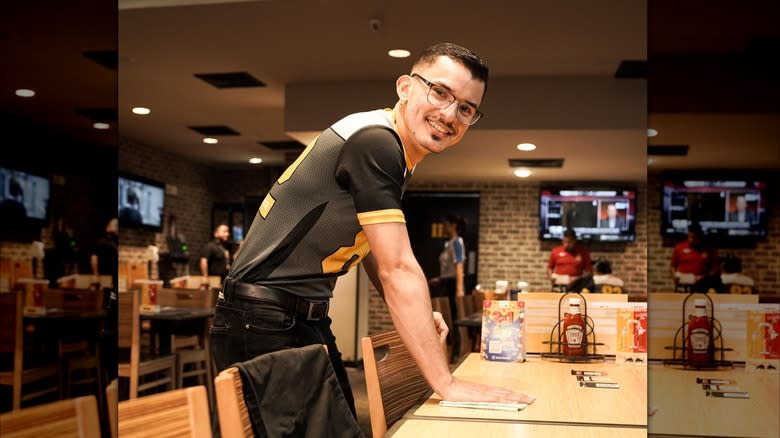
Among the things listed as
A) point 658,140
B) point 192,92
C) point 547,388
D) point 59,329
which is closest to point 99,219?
point 192,92

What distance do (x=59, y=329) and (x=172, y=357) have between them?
816mm

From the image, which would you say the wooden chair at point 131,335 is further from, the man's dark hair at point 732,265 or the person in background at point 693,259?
the man's dark hair at point 732,265

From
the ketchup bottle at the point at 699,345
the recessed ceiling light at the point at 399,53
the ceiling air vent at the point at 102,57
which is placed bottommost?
the ketchup bottle at the point at 699,345

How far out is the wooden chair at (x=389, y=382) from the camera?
180 cm

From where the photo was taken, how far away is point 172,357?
5105 mm

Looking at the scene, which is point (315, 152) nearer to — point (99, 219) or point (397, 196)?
point (397, 196)

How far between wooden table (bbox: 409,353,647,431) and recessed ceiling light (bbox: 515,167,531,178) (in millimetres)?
7456

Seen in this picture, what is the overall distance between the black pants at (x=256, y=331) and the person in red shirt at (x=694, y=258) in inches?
336

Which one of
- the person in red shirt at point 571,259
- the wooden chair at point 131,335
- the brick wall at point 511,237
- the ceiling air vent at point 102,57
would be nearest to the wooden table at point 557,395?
the wooden chair at point 131,335

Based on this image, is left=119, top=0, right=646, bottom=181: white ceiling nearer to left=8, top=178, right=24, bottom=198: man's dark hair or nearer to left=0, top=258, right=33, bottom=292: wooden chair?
left=8, top=178, right=24, bottom=198: man's dark hair

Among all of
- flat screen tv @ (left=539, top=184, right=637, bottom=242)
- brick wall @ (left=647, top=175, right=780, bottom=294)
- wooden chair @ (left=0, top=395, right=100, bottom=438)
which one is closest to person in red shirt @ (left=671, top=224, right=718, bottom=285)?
brick wall @ (left=647, top=175, right=780, bottom=294)

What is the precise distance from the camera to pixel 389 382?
1.94 m

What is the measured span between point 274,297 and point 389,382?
13.8 inches

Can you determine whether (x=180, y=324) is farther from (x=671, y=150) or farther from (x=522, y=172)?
(x=671, y=150)
